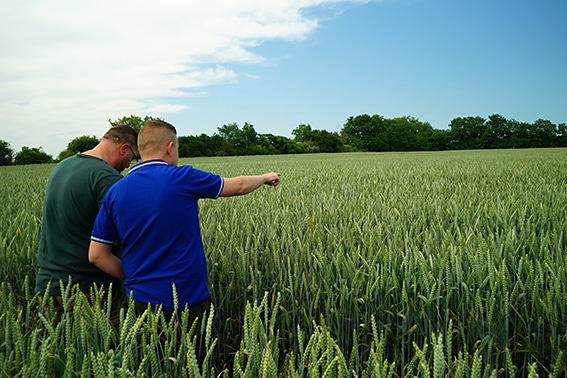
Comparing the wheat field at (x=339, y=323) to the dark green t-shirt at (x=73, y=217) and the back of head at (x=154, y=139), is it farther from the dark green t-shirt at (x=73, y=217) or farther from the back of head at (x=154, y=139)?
the back of head at (x=154, y=139)

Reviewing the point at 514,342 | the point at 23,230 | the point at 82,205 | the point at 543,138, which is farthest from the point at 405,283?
the point at 543,138

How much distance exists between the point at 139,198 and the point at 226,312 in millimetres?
971

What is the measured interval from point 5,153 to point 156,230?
2040 inches

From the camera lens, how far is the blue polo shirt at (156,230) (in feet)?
5.99

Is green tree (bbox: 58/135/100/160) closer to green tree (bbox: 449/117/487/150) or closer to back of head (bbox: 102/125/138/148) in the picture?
back of head (bbox: 102/125/138/148)

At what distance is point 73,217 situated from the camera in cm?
223

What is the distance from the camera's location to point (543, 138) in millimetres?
61219

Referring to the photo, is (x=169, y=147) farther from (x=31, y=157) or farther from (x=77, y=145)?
(x=77, y=145)

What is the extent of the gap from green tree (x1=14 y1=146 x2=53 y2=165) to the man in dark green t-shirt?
47.0 m

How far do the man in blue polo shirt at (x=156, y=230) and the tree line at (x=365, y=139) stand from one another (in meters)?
47.0

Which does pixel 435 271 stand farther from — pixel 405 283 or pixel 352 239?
pixel 352 239

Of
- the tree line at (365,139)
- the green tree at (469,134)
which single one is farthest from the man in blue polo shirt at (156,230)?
the green tree at (469,134)

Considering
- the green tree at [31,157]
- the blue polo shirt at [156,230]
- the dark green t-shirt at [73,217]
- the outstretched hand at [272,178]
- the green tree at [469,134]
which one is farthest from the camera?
the green tree at [469,134]

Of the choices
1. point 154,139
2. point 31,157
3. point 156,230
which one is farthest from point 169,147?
point 31,157
